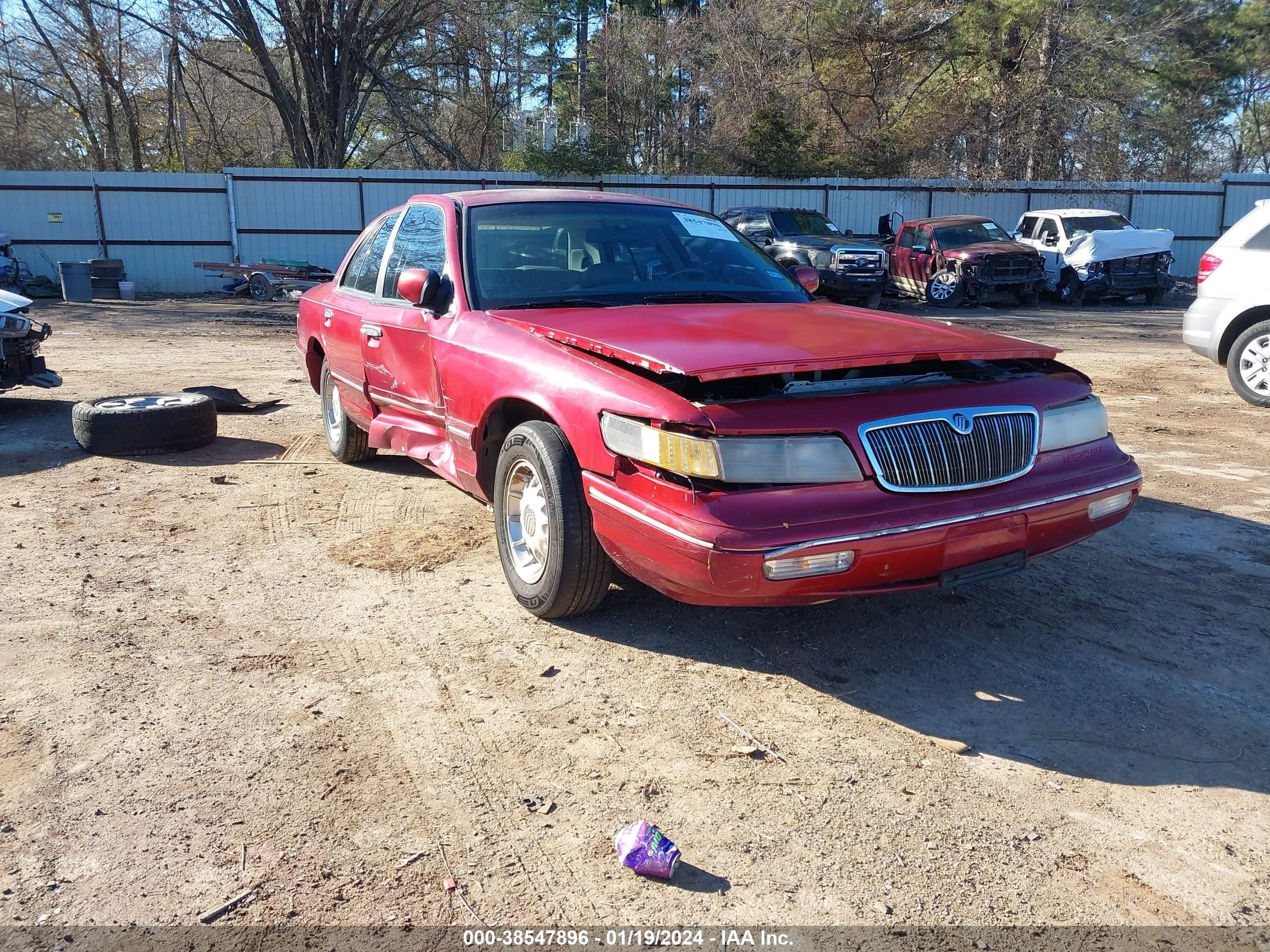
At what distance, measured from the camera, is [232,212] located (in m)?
21.5

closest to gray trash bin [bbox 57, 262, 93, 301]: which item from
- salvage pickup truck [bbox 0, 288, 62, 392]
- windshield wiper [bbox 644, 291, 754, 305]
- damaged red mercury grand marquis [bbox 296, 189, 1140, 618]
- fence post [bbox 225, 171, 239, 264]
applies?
fence post [bbox 225, 171, 239, 264]

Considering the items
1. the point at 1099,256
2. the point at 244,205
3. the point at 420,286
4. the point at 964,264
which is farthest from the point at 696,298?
the point at 244,205

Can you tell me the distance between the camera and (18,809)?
277cm

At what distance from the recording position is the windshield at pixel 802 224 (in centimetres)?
1881

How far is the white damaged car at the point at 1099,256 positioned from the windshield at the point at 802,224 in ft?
13.1

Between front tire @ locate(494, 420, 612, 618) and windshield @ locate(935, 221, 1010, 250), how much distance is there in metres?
16.3

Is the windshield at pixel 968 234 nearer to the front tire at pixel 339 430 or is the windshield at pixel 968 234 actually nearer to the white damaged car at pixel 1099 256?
the white damaged car at pixel 1099 256

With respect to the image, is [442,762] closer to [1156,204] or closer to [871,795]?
[871,795]

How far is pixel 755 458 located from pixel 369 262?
3654 millimetres

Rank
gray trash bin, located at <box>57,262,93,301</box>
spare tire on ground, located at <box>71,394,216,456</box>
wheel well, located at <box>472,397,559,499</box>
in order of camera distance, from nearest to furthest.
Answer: wheel well, located at <box>472,397,559,499</box> → spare tire on ground, located at <box>71,394,216,456</box> → gray trash bin, located at <box>57,262,93,301</box>

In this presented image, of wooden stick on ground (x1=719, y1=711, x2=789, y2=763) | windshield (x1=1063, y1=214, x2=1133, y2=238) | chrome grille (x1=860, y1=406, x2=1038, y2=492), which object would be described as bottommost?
wooden stick on ground (x1=719, y1=711, x2=789, y2=763)

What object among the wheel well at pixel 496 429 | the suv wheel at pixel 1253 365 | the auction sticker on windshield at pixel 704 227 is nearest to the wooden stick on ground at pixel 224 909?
the wheel well at pixel 496 429

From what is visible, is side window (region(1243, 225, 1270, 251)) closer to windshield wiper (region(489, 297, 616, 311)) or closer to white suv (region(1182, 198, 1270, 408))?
white suv (region(1182, 198, 1270, 408))

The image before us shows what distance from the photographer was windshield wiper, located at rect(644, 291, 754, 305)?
4.46 meters
